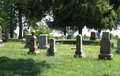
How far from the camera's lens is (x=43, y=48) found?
54.0 ft

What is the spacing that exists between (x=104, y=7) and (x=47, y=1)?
1628 centimetres

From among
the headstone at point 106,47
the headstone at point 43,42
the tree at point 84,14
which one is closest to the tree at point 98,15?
the tree at point 84,14

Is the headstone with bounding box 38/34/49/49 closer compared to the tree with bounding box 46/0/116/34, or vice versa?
the headstone with bounding box 38/34/49/49

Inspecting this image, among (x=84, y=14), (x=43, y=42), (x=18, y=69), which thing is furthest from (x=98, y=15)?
(x=18, y=69)

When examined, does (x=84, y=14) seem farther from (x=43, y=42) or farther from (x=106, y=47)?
(x=106, y=47)

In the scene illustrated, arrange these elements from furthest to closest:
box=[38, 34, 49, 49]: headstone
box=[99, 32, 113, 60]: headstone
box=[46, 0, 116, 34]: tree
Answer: box=[46, 0, 116, 34]: tree < box=[38, 34, 49, 49]: headstone < box=[99, 32, 113, 60]: headstone

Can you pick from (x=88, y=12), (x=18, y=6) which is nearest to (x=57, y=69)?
(x=88, y=12)

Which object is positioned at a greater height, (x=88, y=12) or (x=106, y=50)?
(x=88, y=12)

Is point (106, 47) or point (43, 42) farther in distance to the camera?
point (43, 42)

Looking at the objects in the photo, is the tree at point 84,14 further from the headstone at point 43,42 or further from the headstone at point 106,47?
the headstone at point 106,47

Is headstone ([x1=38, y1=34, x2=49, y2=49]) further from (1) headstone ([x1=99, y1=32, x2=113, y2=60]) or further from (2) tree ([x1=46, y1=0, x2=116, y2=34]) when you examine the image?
(2) tree ([x1=46, y1=0, x2=116, y2=34])

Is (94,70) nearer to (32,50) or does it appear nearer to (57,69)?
(57,69)

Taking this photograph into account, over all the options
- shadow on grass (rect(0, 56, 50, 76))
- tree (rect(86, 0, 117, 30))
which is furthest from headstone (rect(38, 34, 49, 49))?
tree (rect(86, 0, 117, 30))

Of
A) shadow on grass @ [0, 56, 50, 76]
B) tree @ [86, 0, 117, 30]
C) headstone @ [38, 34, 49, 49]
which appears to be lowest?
shadow on grass @ [0, 56, 50, 76]
